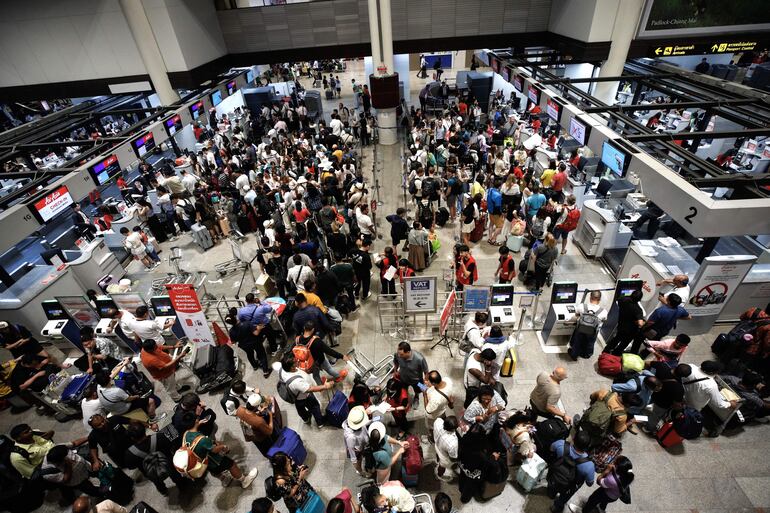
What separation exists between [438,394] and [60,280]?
9416mm

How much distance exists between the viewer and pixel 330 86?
2955 cm

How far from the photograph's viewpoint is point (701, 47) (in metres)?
13.0

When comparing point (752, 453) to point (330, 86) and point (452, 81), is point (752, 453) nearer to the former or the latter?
point (452, 81)

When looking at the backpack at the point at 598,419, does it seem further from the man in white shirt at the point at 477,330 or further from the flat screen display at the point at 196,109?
the flat screen display at the point at 196,109

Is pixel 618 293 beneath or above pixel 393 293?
above

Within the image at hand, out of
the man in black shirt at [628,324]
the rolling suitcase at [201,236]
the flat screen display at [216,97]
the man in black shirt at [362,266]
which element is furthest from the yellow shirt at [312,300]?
the flat screen display at [216,97]

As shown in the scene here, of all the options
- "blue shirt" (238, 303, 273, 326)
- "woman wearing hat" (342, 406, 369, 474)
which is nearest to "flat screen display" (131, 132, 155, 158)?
"blue shirt" (238, 303, 273, 326)

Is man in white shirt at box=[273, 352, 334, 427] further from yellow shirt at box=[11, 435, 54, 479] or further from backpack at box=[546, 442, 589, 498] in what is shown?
yellow shirt at box=[11, 435, 54, 479]

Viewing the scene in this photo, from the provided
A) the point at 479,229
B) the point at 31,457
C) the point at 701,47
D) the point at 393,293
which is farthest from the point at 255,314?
the point at 701,47

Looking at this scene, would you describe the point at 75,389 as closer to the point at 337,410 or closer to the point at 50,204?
the point at 50,204

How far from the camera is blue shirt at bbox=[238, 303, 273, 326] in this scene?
22.2 ft

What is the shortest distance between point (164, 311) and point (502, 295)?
7.01 meters

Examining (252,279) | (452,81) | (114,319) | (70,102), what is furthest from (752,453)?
(70,102)

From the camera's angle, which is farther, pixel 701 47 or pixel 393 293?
pixel 701 47
